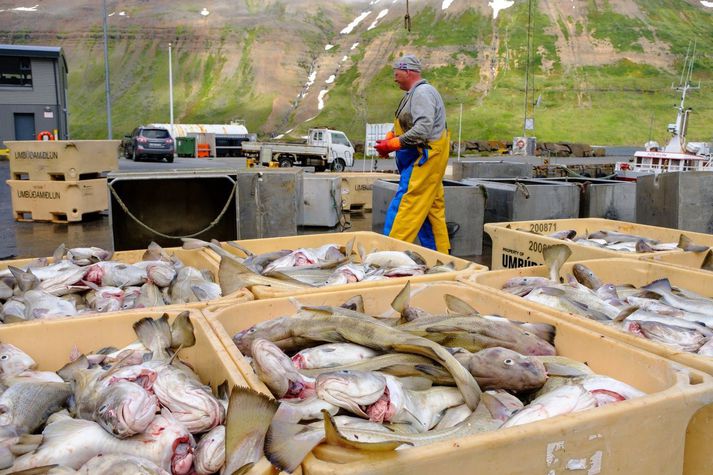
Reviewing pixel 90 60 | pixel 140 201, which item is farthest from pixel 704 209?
pixel 90 60

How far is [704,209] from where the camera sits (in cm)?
685

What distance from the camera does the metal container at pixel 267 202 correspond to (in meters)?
7.01

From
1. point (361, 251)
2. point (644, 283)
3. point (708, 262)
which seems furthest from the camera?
point (361, 251)

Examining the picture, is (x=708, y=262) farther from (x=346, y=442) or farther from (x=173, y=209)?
(x=173, y=209)

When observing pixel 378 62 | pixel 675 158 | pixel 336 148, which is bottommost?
pixel 675 158

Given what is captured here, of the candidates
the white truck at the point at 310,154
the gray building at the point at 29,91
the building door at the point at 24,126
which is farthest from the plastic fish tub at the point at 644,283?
the building door at the point at 24,126

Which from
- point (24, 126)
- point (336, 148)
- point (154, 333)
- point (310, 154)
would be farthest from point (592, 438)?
point (24, 126)

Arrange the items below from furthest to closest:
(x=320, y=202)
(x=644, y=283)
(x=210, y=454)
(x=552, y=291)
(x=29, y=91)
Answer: (x=29, y=91) < (x=320, y=202) < (x=644, y=283) < (x=552, y=291) < (x=210, y=454)

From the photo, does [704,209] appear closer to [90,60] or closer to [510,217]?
[510,217]

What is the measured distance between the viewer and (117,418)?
1775 mm

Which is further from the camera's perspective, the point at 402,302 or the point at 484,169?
the point at 484,169

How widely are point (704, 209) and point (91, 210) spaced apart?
10436mm

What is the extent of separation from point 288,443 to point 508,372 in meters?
0.93

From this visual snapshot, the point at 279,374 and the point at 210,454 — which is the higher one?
the point at 279,374
